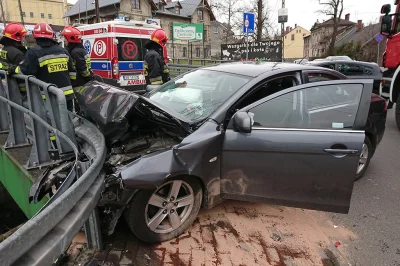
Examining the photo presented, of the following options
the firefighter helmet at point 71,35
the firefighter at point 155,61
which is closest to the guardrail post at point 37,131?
the firefighter helmet at point 71,35

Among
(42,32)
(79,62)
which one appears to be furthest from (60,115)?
(79,62)

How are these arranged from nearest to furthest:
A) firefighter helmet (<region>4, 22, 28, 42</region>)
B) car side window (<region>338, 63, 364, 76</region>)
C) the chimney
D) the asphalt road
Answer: the asphalt road < firefighter helmet (<region>4, 22, 28, 42</region>) < car side window (<region>338, 63, 364, 76</region>) < the chimney

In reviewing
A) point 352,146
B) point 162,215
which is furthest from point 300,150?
point 162,215

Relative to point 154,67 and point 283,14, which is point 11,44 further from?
point 283,14

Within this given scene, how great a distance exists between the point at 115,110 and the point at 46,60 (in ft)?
7.55

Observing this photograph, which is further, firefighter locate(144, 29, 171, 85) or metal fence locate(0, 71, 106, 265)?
firefighter locate(144, 29, 171, 85)

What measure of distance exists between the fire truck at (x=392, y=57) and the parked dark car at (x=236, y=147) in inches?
198

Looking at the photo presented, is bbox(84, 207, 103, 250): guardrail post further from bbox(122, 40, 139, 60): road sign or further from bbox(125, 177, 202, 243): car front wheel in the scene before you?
bbox(122, 40, 139, 60): road sign

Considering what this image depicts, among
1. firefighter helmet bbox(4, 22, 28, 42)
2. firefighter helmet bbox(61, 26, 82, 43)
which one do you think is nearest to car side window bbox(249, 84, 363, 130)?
firefighter helmet bbox(61, 26, 82, 43)

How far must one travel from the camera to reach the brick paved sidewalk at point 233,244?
103 inches

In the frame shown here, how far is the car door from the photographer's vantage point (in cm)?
284

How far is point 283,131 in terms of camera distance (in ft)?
9.57

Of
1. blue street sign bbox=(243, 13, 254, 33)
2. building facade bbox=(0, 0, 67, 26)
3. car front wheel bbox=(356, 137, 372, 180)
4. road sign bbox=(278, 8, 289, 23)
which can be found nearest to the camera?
car front wheel bbox=(356, 137, 372, 180)

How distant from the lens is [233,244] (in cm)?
288
